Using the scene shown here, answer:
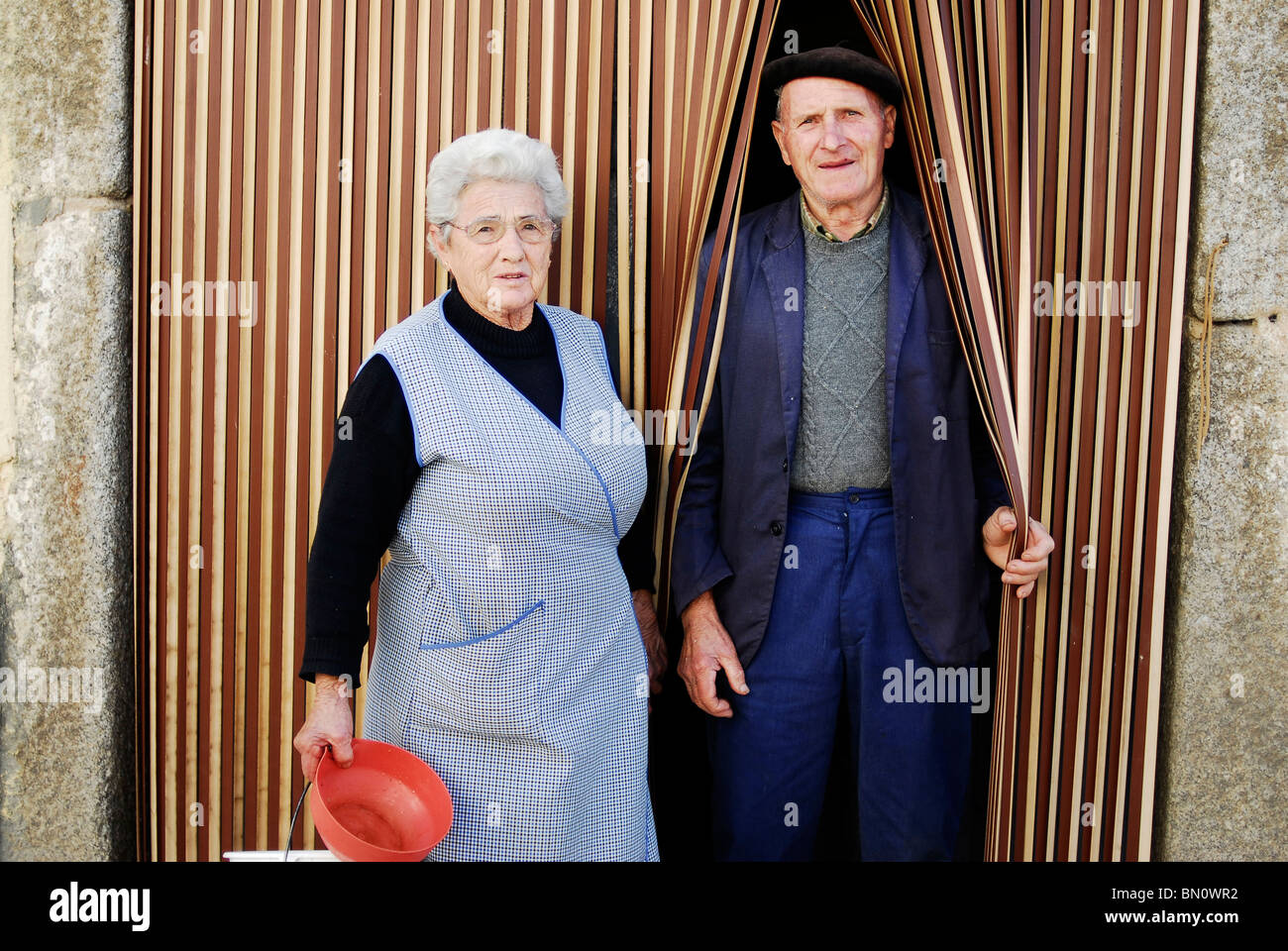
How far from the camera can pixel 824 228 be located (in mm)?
2787

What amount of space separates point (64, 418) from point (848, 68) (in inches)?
89.9

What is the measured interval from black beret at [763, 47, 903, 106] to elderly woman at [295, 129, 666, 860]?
0.71 meters

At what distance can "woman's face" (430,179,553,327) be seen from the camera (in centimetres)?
242

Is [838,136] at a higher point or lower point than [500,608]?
higher

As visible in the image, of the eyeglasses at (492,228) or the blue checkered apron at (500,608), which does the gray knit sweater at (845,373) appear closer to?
the blue checkered apron at (500,608)

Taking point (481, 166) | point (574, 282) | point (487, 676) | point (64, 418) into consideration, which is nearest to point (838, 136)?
point (574, 282)

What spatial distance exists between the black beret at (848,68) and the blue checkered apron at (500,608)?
3.32 feet

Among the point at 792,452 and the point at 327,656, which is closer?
the point at 327,656

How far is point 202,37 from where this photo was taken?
2898 mm

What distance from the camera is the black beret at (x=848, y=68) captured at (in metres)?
2.64

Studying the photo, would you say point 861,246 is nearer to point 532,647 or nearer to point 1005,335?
point 1005,335

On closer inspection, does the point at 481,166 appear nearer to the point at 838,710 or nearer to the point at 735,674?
the point at 735,674
